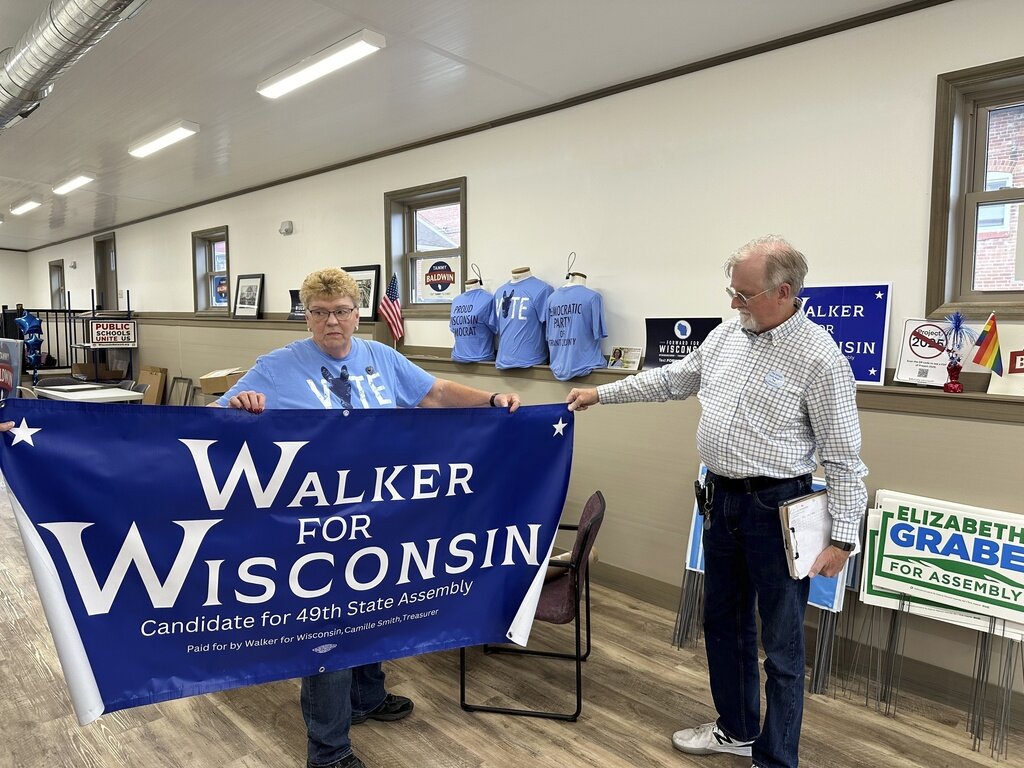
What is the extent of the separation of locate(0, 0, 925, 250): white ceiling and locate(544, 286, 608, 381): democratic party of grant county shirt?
119 cm

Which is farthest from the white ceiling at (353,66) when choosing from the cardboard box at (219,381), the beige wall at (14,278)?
the beige wall at (14,278)

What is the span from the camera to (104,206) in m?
8.02

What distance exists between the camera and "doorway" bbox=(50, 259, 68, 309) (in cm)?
1187

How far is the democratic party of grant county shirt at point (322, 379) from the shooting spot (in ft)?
6.30

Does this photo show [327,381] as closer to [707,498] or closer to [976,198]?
[707,498]

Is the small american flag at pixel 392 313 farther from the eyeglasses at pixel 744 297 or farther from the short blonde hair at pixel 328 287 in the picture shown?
the eyeglasses at pixel 744 297

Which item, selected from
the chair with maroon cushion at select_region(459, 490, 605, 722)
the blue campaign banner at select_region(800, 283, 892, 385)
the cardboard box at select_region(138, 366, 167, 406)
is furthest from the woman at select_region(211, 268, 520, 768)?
the cardboard box at select_region(138, 366, 167, 406)

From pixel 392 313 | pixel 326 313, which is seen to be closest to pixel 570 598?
Answer: pixel 326 313

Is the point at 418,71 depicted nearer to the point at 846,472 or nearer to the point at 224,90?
the point at 224,90

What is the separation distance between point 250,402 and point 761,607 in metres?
1.58

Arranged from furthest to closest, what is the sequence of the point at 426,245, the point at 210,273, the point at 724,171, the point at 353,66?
the point at 210,273
the point at 426,245
the point at 353,66
the point at 724,171

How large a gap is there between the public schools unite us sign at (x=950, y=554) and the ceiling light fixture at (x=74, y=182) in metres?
7.05

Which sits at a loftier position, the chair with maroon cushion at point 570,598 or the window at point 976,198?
the window at point 976,198

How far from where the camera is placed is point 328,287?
1928mm
